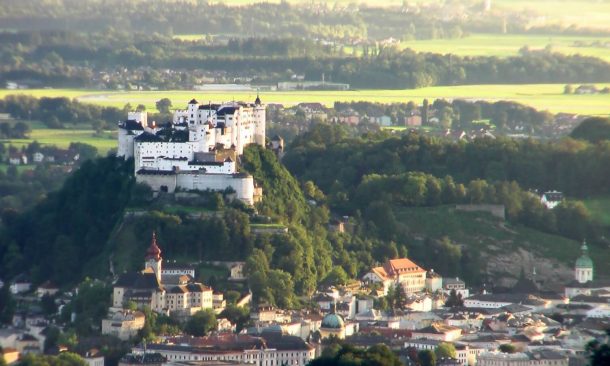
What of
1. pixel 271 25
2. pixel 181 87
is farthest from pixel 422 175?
pixel 271 25

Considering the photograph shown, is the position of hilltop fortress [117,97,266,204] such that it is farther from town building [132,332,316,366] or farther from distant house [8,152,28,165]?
distant house [8,152,28,165]

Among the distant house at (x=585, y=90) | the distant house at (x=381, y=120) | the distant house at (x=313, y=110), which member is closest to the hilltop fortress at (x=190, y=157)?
the distant house at (x=313, y=110)

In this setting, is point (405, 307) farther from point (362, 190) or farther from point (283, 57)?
point (283, 57)

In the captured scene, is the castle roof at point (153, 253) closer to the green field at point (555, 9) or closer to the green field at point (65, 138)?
the green field at point (65, 138)

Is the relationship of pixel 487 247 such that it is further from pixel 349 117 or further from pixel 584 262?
pixel 349 117

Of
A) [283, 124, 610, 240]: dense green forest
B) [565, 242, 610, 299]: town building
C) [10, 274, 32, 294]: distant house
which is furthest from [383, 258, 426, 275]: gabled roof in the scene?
[10, 274, 32, 294]: distant house
